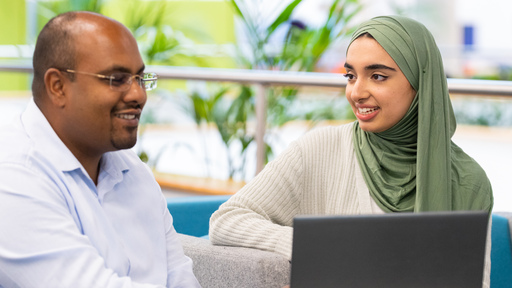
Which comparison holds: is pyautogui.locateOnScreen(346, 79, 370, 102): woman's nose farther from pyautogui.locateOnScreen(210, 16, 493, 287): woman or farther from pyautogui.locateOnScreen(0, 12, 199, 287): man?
pyautogui.locateOnScreen(0, 12, 199, 287): man

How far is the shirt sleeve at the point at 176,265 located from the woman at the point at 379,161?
0.67 feet

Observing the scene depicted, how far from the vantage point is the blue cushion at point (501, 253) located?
7.68 feet

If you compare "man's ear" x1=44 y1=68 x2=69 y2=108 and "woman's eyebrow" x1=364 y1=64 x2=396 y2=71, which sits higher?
"woman's eyebrow" x1=364 y1=64 x2=396 y2=71

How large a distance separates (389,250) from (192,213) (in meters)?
1.32

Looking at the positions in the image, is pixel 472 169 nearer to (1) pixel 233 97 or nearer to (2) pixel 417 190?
(2) pixel 417 190

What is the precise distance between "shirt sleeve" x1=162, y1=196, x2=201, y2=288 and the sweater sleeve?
0.64ft

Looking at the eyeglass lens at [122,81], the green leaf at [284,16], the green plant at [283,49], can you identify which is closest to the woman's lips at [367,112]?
the eyeglass lens at [122,81]

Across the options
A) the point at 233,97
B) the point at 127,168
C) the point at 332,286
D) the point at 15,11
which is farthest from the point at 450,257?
the point at 15,11

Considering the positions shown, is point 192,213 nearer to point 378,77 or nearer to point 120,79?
point 378,77

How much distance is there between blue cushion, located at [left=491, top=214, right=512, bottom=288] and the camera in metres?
2.34

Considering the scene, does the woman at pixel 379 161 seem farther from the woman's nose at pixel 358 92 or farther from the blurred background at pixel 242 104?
the blurred background at pixel 242 104

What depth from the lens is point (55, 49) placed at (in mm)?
1386

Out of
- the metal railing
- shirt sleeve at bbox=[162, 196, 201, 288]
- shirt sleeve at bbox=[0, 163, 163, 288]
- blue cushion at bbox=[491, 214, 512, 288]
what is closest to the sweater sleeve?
shirt sleeve at bbox=[162, 196, 201, 288]

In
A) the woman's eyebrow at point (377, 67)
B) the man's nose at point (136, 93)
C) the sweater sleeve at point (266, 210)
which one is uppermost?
the woman's eyebrow at point (377, 67)
